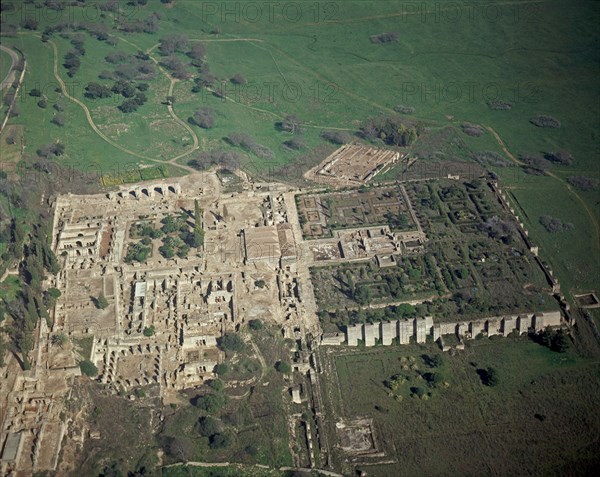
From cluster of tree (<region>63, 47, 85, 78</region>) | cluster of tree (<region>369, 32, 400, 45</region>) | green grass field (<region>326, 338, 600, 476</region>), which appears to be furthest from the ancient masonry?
cluster of tree (<region>369, 32, 400, 45</region>)

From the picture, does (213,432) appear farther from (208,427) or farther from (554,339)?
(554,339)

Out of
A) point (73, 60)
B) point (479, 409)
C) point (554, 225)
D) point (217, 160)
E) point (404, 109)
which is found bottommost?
point (479, 409)

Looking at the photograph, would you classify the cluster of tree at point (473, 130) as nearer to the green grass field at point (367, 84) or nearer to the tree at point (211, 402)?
the green grass field at point (367, 84)

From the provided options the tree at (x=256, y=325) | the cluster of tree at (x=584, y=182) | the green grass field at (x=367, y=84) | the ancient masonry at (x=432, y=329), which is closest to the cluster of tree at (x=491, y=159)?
the green grass field at (x=367, y=84)

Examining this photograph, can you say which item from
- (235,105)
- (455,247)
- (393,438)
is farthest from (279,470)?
(235,105)

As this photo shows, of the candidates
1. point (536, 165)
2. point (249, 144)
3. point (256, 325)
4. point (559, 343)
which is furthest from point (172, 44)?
point (559, 343)

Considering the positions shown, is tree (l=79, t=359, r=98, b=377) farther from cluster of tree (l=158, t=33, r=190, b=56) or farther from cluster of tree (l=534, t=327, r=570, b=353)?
cluster of tree (l=158, t=33, r=190, b=56)
